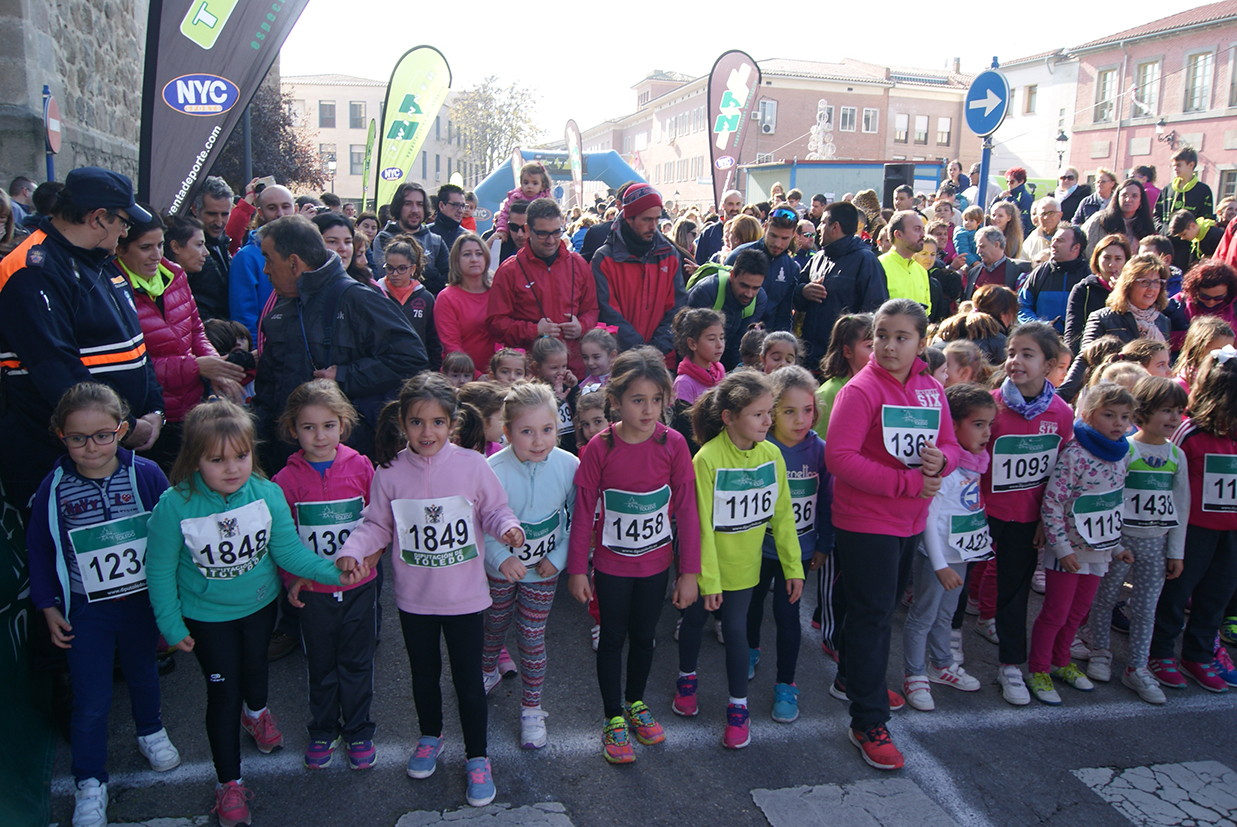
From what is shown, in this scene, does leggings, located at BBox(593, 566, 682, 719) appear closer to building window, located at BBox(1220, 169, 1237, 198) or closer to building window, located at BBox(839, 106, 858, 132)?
building window, located at BBox(1220, 169, 1237, 198)

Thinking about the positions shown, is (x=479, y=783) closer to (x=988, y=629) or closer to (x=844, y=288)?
(x=988, y=629)

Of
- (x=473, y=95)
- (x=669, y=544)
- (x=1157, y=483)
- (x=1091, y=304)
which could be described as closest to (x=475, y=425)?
(x=669, y=544)

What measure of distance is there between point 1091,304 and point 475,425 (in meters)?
4.72

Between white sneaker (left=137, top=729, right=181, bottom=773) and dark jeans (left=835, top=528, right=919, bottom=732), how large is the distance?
9.09 ft

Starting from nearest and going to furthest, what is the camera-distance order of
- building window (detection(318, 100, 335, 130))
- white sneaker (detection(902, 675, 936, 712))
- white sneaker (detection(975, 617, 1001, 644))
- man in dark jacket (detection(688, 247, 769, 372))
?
white sneaker (detection(902, 675, 936, 712)) → white sneaker (detection(975, 617, 1001, 644)) → man in dark jacket (detection(688, 247, 769, 372)) → building window (detection(318, 100, 335, 130))

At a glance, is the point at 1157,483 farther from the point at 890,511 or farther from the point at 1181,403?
the point at 890,511

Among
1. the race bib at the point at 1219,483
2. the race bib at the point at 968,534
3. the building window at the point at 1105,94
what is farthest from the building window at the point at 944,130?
the race bib at the point at 968,534

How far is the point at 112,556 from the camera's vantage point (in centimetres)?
291

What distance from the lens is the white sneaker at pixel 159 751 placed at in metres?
3.09

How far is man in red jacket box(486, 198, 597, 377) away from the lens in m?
5.06

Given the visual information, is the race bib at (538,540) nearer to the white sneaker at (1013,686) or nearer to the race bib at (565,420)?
the race bib at (565,420)

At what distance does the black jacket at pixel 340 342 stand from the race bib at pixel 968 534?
2660 millimetres

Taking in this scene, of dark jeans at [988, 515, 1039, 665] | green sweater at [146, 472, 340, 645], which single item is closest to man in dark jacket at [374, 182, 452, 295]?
green sweater at [146, 472, 340, 645]

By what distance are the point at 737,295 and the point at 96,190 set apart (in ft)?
12.0
